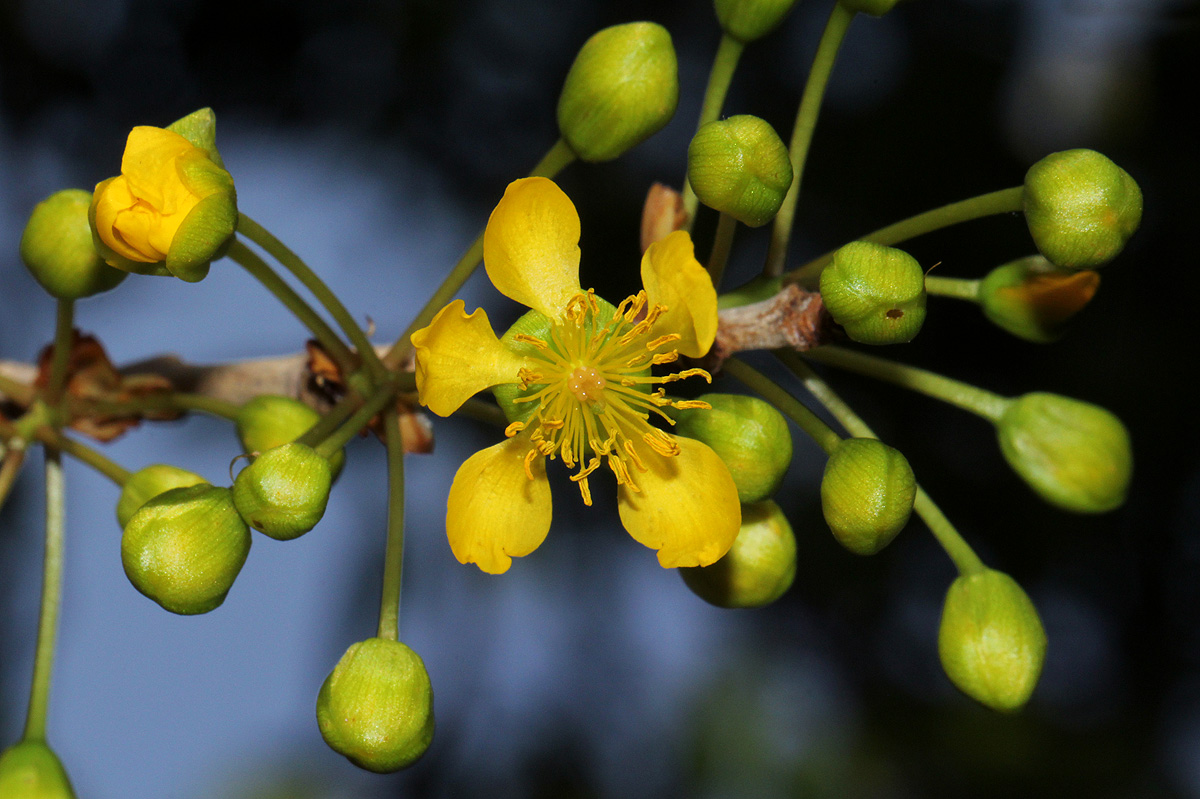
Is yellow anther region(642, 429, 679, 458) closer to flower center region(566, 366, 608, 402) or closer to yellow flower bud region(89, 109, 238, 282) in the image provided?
flower center region(566, 366, 608, 402)

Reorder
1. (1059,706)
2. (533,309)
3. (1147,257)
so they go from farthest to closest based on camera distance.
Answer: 1. (1059,706)
2. (1147,257)
3. (533,309)

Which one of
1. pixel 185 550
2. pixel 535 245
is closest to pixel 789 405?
pixel 535 245

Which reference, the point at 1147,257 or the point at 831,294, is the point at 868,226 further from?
the point at 831,294

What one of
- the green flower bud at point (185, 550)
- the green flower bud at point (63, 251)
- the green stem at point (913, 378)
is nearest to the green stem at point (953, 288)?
the green stem at point (913, 378)

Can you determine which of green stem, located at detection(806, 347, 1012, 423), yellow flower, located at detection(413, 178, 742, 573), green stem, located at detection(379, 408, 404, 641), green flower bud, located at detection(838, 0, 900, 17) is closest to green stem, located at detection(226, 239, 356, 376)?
green stem, located at detection(379, 408, 404, 641)

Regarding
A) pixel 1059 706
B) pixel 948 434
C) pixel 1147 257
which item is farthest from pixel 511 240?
pixel 1059 706

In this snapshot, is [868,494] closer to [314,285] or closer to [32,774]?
[314,285]
